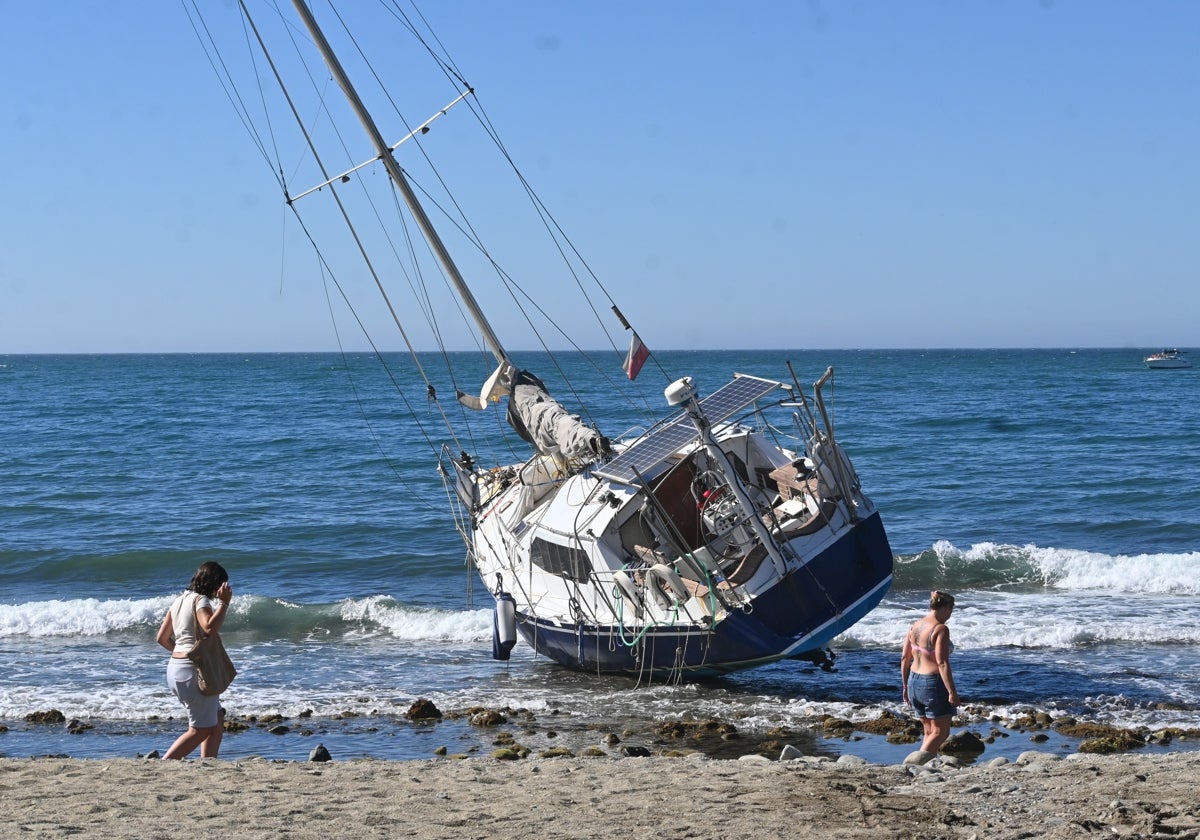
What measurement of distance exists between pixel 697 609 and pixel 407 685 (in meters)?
4.42

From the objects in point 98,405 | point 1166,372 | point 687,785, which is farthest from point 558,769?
point 1166,372

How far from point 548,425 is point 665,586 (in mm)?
3650

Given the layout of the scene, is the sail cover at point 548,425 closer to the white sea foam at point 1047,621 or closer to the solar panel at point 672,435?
the solar panel at point 672,435

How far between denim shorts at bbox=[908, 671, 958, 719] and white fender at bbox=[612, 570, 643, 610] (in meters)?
4.87

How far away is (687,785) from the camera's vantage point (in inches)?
376

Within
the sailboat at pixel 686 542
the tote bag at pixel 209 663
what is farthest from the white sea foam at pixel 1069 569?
the tote bag at pixel 209 663

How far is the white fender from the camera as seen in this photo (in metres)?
15.1

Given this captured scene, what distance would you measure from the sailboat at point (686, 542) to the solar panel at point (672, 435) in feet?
0.06

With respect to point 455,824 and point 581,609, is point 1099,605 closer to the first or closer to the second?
point 581,609

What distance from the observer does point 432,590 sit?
2344cm

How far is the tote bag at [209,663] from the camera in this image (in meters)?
9.74

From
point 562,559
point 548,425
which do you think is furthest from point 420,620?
point 562,559

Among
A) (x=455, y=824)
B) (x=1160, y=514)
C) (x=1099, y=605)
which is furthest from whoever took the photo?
(x=1160, y=514)

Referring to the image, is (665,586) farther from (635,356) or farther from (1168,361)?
(1168,361)
